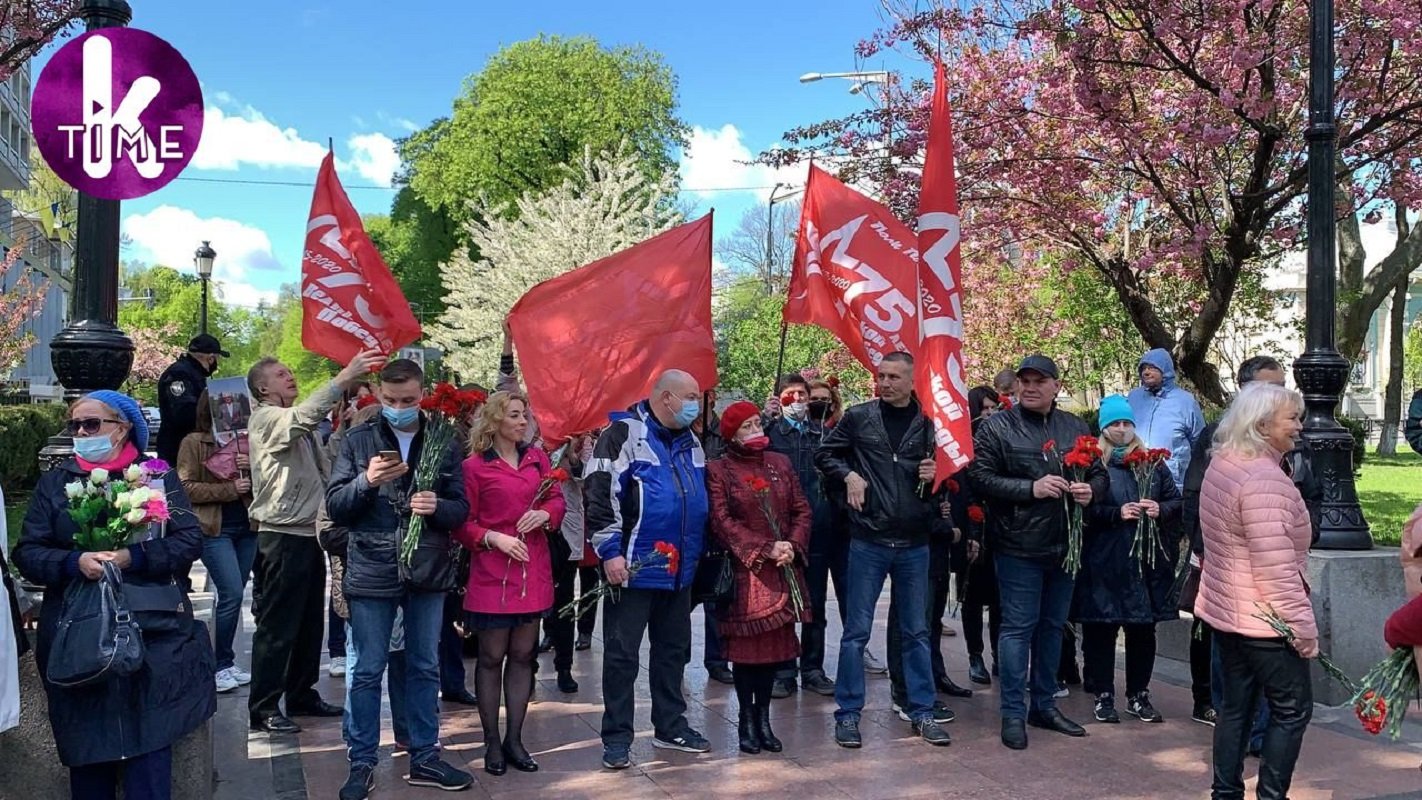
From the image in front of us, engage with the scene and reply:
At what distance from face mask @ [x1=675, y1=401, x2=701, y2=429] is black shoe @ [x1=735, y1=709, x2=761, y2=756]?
1.59 m

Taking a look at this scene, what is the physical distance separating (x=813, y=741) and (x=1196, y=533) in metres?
2.30

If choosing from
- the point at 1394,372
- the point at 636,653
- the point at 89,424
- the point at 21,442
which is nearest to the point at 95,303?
the point at 89,424

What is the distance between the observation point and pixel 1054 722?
641 cm

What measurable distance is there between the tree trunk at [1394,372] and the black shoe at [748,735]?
2700cm

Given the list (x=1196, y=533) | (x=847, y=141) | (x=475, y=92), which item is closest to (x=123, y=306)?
(x=475, y=92)

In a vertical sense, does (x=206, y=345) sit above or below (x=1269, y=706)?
above

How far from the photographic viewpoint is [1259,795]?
15.8 feet

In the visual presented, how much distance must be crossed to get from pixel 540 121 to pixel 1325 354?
113 ft

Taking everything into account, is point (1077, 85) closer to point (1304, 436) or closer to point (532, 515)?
point (1304, 436)

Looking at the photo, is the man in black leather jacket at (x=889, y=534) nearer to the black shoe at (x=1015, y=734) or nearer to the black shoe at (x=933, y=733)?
the black shoe at (x=933, y=733)

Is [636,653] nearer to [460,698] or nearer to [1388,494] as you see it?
[460,698]

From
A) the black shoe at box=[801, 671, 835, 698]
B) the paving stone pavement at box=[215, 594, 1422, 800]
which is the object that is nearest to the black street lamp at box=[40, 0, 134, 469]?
the paving stone pavement at box=[215, 594, 1422, 800]

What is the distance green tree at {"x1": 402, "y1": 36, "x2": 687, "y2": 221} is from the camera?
39000 mm

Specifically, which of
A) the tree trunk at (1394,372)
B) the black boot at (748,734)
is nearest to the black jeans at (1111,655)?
the black boot at (748,734)
